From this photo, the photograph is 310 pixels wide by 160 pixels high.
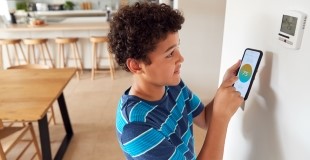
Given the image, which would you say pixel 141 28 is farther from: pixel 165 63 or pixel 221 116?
pixel 221 116

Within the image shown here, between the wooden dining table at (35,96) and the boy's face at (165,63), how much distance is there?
1.07m

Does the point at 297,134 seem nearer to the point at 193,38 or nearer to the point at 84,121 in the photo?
the point at 193,38

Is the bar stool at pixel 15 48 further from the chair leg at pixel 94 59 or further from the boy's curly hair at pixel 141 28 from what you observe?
the boy's curly hair at pixel 141 28

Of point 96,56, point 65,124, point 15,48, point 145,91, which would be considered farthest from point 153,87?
point 15,48

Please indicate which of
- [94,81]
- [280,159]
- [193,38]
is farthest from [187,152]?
[94,81]

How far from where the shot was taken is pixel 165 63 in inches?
26.2

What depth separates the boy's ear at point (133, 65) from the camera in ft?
2.25

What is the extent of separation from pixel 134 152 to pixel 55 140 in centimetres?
199

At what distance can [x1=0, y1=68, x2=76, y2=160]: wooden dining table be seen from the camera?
4.98 feet

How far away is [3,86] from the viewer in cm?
193

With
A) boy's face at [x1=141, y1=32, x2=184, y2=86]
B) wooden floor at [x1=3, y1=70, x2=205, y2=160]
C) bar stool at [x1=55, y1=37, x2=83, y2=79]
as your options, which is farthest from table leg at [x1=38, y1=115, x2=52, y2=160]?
bar stool at [x1=55, y1=37, x2=83, y2=79]

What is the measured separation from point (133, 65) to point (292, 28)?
403 millimetres

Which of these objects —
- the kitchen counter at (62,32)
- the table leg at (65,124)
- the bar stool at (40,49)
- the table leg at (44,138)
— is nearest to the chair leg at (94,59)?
the kitchen counter at (62,32)

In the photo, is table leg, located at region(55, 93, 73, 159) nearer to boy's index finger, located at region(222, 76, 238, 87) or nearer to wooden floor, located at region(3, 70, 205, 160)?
wooden floor, located at region(3, 70, 205, 160)
